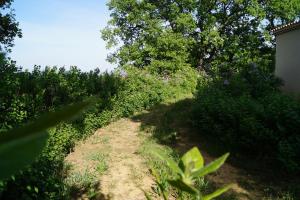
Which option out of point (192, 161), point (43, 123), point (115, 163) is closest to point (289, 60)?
point (115, 163)

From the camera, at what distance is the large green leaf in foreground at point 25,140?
0.25m

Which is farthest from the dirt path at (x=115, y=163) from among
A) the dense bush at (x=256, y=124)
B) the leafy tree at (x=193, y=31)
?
the leafy tree at (x=193, y=31)

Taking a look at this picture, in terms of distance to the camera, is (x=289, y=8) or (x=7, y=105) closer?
(x=7, y=105)

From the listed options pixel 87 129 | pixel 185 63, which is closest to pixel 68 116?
pixel 87 129

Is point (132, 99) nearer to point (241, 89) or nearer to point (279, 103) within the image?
point (241, 89)

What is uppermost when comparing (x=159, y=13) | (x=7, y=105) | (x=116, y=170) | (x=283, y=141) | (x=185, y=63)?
(x=159, y=13)

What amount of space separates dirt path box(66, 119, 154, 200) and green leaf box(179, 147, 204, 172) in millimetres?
6191

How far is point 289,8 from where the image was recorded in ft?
94.4

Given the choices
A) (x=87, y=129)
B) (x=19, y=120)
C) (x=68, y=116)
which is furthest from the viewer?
(x=87, y=129)

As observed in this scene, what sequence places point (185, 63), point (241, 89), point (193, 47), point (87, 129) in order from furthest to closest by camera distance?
point (193, 47)
point (185, 63)
point (241, 89)
point (87, 129)

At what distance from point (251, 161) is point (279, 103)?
52.3 inches

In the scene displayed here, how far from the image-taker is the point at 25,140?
24 cm

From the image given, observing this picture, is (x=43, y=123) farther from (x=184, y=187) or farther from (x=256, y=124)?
(x=256, y=124)

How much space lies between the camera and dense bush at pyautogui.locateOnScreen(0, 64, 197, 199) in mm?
5332
